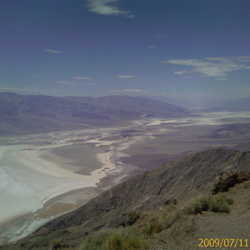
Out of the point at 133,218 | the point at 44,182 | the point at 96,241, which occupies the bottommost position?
the point at 44,182

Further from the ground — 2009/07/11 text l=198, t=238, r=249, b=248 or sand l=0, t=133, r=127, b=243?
2009/07/11 text l=198, t=238, r=249, b=248

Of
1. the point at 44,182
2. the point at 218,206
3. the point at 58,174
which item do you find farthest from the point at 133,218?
the point at 58,174

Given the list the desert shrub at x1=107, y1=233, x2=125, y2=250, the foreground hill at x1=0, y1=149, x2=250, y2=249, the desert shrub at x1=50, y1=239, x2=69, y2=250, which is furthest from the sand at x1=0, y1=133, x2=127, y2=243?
the desert shrub at x1=107, y1=233, x2=125, y2=250

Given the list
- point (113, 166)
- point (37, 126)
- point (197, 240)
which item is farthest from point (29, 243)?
point (37, 126)

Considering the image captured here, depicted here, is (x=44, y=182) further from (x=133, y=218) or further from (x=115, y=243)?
(x=115, y=243)

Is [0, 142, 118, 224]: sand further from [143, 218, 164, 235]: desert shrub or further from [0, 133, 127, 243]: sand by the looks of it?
[143, 218, 164, 235]: desert shrub
